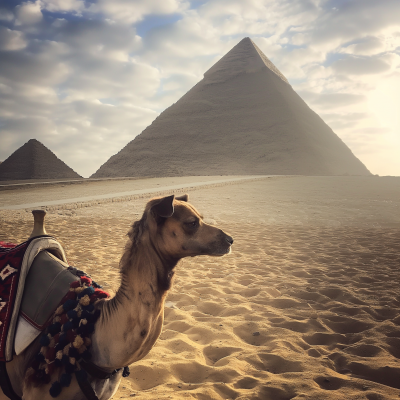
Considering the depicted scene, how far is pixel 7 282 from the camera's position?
1.69m

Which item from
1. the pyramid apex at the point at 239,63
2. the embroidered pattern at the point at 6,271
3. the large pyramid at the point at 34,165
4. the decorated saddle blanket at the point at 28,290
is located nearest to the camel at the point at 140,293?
the decorated saddle blanket at the point at 28,290

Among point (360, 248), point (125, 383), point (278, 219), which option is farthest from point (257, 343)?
point (278, 219)

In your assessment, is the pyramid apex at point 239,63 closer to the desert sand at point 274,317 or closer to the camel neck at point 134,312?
the desert sand at point 274,317

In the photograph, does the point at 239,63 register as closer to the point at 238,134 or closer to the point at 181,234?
the point at 238,134

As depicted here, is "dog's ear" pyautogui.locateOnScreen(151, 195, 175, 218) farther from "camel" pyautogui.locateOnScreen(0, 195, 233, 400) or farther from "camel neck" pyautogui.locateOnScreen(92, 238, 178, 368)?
"camel neck" pyautogui.locateOnScreen(92, 238, 178, 368)

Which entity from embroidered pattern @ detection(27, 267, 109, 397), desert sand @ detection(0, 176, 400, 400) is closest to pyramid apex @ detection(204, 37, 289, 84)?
desert sand @ detection(0, 176, 400, 400)

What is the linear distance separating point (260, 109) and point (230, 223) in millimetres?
72827

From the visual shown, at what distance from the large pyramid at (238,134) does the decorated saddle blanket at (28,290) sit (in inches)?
2057

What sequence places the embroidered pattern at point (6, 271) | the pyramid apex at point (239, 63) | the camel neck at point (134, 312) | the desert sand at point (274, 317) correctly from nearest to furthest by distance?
1. the camel neck at point (134, 312)
2. the embroidered pattern at point (6, 271)
3. the desert sand at point (274, 317)
4. the pyramid apex at point (239, 63)

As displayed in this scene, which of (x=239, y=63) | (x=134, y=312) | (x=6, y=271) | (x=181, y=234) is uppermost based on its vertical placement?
(x=239, y=63)

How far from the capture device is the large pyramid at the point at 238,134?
2475 inches

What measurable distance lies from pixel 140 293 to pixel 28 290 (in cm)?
63

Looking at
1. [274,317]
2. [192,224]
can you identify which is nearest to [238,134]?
[274,317]

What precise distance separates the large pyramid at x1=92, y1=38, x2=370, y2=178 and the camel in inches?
2062
